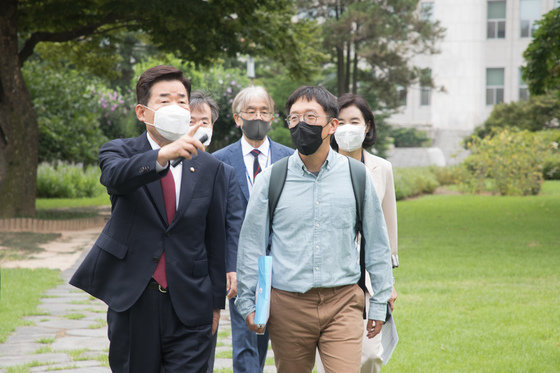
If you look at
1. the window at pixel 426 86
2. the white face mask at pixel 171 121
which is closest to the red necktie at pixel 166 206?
the white face mask at pixel 171 121

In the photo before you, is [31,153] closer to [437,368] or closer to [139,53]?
[437,368]

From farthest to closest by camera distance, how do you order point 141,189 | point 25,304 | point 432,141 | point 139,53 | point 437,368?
point 432,141 < point 139,53 < point 25,304 < point 437,368 < point 141,189

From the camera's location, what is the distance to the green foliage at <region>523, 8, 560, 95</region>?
15.8 m

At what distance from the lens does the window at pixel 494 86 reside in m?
46.9

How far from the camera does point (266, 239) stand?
12.5ft

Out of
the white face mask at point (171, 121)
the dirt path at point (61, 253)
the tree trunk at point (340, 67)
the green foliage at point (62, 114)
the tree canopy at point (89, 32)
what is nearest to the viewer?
the white face mask at point (171, 121)

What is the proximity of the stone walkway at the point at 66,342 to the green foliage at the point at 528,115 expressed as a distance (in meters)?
28.1

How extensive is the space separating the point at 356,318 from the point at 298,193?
0.69 metres

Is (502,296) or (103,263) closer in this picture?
(103,263)

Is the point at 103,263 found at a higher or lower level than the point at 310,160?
lower

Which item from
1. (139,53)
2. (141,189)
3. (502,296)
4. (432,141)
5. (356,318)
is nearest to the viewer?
(141,189)

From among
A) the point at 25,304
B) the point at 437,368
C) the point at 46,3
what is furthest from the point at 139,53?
the point at 437,368

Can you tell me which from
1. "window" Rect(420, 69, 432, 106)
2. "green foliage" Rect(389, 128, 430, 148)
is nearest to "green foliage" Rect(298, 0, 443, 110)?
"window" Rect(420, 69, 432, 106)

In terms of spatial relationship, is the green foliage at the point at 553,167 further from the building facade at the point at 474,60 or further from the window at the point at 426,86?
the building facade at the point at 474,60
